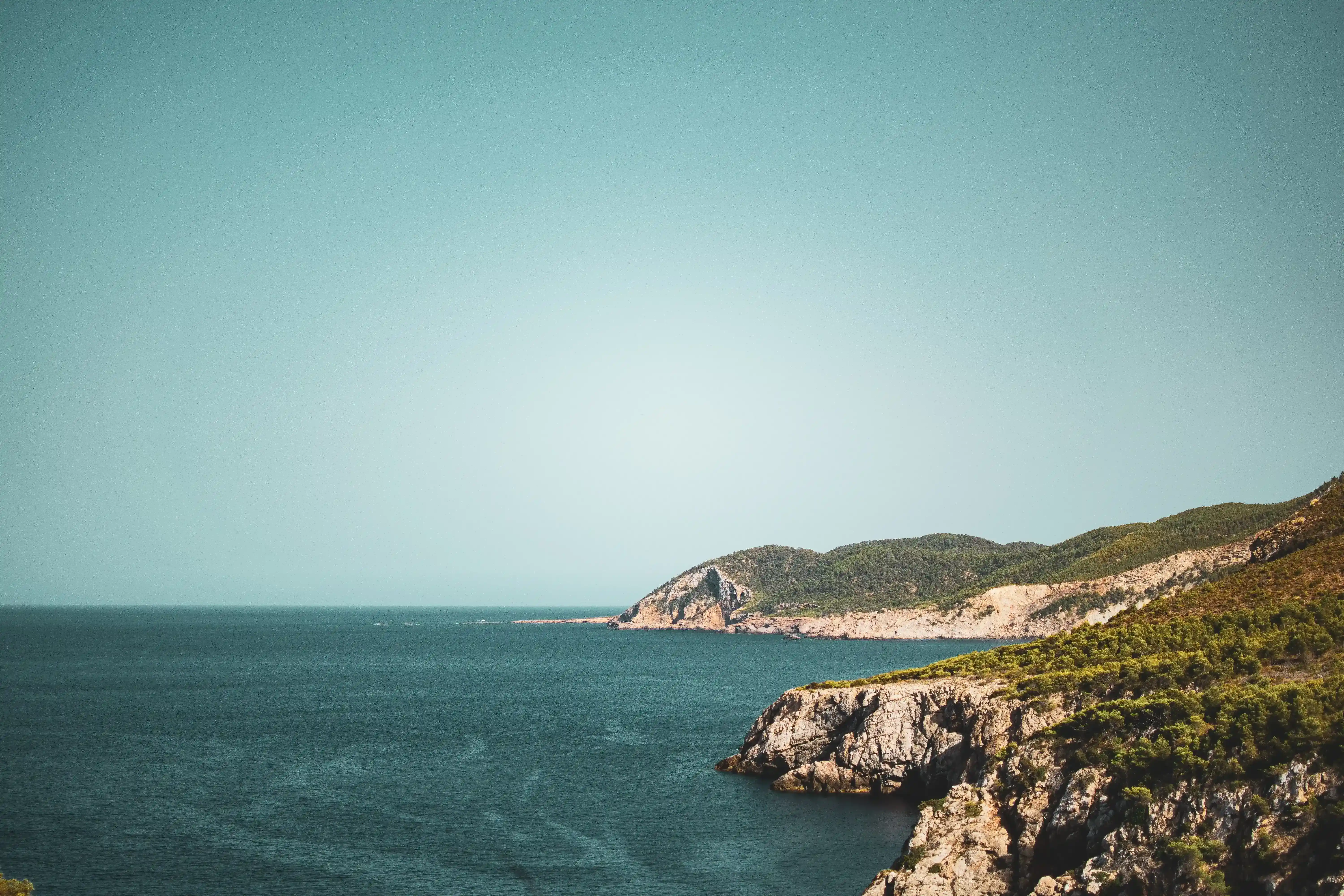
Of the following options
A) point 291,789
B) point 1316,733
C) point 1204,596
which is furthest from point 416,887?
point 1204,596

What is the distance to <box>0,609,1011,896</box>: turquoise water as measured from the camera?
166 feet

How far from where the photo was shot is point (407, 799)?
217 ft

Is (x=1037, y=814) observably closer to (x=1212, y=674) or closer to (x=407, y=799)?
(x=1212, y=674)

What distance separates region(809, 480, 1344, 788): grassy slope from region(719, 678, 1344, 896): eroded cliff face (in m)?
1.29

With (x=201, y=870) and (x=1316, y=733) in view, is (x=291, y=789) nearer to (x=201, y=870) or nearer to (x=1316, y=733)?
(x=201, y=870)

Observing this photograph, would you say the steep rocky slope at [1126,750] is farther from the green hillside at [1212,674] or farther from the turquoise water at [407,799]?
the turquoise water at [407,799]

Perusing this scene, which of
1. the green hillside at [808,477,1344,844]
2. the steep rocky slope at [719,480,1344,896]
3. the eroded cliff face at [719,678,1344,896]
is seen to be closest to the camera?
the eroded cliff face at [719,678,1344,896]

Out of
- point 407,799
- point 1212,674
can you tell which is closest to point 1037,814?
point 1212,674

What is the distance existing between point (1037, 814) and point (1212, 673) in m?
14.0

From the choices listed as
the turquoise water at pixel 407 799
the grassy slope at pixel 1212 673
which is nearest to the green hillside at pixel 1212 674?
the grassy slope at pixel 1212 673

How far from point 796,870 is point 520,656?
5633 inches

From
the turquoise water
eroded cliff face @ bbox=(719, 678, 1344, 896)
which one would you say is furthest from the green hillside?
the turquoise water

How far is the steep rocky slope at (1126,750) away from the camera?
124ft

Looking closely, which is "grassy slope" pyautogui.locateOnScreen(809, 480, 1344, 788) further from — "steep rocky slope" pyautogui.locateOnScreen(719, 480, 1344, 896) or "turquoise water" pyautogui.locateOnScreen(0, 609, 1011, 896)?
"turquoise water" pyautogui.locateOnScreen(0, 609, 1011, 896)
